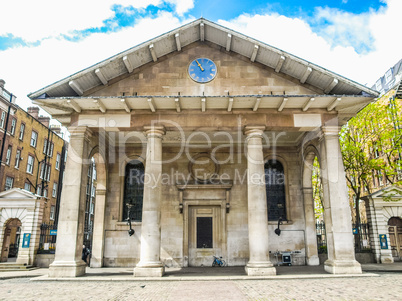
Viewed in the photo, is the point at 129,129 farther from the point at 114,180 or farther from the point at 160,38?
the point at 114,180

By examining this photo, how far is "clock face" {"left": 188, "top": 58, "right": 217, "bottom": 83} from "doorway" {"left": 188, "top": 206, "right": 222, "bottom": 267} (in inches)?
314

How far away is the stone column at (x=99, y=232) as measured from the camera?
61.2 feet

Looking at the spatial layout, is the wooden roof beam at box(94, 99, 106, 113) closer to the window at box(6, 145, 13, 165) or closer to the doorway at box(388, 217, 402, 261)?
the doorway at box(388, 217, 402, 261)

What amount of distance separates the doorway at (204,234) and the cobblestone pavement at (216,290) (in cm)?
644

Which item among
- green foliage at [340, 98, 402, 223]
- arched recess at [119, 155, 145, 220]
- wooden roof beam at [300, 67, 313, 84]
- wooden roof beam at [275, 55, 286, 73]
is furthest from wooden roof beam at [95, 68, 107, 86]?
green foliage at [340, 98, 402, 223]

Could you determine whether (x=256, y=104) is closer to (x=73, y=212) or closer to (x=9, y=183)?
(x=73, y=212)

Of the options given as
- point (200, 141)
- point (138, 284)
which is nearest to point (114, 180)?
point (200, 141)

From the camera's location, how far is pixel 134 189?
20203 millimetres

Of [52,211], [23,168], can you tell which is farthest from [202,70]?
[52,211]

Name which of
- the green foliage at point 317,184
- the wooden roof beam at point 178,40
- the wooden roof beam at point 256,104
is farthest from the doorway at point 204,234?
the green foliage at point 317,184

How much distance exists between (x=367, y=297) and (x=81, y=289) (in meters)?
8.68

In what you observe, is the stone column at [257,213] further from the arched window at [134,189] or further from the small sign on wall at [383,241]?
the small sign on wall at [383,241]

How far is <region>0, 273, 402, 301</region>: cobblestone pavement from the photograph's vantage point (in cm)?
931

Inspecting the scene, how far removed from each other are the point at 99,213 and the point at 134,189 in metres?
2.44
